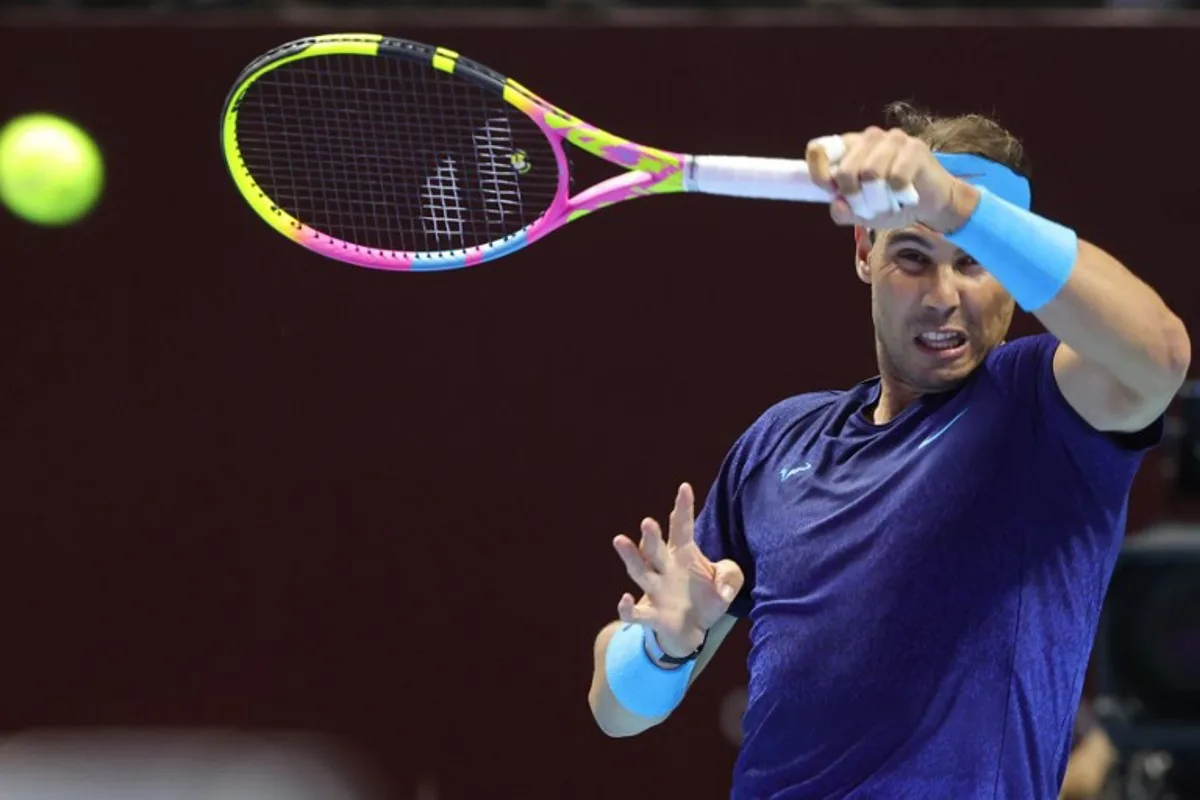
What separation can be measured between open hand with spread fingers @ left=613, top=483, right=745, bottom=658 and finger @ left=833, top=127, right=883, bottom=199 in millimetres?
521

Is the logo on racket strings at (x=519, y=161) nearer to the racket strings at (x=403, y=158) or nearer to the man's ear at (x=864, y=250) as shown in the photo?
the racket strings at (x=403, y=158)

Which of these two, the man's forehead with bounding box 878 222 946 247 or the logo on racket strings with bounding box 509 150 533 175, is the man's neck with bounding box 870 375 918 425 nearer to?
the man's forehead with bounding box 878 222 946 247

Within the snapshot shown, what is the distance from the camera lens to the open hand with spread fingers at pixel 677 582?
2320mm

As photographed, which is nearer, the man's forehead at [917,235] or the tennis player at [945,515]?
the tennis player at [945,515]

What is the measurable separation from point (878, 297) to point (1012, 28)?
2.45 meters

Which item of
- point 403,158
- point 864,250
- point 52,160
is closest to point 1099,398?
A: point 864,250

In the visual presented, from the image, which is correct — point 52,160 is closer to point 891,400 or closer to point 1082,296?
point 891,400

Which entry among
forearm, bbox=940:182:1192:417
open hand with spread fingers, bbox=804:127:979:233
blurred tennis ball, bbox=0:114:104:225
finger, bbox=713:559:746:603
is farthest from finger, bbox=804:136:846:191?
blurred tennis ball, bbox=0:114:104:225

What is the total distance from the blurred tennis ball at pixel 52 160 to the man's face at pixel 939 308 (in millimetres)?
2922

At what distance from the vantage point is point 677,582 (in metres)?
2.34

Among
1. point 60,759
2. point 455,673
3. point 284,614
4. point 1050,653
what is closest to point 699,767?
point 455,673

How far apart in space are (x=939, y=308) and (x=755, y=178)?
29cm

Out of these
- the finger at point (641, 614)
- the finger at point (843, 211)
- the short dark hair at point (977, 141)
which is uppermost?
the short dark hair at point (977, 141)

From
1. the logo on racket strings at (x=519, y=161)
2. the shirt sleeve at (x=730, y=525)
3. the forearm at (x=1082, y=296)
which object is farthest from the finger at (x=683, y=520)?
the logo on racket strings at (x=519, y=161)
